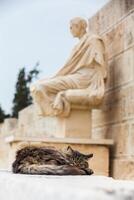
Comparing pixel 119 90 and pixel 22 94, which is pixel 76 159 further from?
pixel 22 94

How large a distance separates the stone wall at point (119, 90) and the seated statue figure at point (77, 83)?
0.20 m

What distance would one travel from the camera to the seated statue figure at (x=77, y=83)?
4.94 metres

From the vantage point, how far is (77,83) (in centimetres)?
503

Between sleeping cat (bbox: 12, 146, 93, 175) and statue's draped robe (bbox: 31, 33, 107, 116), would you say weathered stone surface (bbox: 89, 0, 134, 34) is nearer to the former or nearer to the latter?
statue's draped robe (bbox: 31, 33, 107, 116)

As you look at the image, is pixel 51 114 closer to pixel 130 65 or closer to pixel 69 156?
pixel 130 65

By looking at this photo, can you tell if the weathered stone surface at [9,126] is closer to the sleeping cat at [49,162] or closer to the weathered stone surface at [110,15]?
the weathered stone surface at [110,15]

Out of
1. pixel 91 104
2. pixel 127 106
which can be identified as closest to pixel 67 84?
pixel 91 104

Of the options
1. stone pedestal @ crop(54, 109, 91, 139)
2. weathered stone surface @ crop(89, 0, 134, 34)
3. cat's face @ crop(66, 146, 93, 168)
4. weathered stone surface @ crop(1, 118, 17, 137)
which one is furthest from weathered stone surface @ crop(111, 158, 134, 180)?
weathered stone surface @ crop(1, 118, 17, 137)

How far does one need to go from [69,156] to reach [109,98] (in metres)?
3.79

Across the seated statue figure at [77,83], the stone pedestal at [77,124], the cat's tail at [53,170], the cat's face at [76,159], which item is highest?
the seated statue figure at [77,83]

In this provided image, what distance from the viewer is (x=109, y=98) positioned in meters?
5.39

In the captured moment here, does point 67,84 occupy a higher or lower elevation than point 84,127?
higher

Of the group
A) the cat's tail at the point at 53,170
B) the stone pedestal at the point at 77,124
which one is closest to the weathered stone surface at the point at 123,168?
the stone pedestal at the point at 77,124

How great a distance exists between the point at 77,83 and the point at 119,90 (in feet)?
1.43
